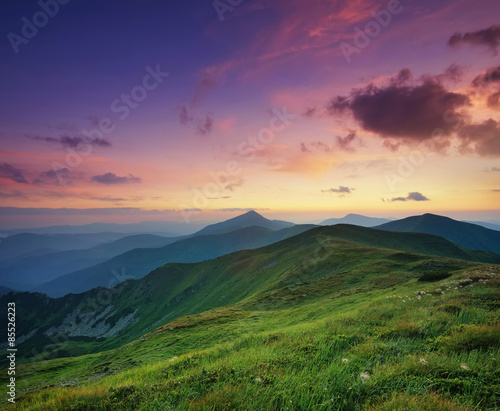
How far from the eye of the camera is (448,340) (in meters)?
6.97

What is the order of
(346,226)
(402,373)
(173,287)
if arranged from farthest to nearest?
1. (173,287)
2. (346,226)
3. (402,373)

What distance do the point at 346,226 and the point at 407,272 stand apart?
94.0 metres

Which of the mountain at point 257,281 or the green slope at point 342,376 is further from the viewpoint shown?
the mountain at point 257,281

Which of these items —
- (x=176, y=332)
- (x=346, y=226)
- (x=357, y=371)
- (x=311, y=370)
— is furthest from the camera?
(x=346, y=226)

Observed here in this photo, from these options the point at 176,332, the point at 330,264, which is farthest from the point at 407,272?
the point at 176,332

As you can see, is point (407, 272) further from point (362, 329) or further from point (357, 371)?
point (357, 371)

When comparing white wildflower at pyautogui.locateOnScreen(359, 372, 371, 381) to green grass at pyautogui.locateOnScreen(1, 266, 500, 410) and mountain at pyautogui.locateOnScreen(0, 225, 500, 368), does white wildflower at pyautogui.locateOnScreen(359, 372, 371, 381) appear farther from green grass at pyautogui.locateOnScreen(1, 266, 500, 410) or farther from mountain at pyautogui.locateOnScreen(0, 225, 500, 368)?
mountain at pyautogui.locateOnScreen(0, 225, 500, 368)

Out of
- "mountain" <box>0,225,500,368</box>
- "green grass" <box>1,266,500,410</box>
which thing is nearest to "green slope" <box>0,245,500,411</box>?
"green grass" <box>1,266,500,410</box>

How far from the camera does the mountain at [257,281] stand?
129 feet

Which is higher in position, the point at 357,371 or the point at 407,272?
the point at 357,371

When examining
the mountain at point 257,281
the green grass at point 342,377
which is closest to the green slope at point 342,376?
the green grass at point 342,377

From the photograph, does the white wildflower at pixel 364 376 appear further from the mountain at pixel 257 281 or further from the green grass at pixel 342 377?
the mountain at pixel 257 281

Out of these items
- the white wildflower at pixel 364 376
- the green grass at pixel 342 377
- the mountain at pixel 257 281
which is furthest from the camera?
the mountain at pixel 257 281

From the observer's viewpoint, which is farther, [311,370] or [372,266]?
[372,266]
